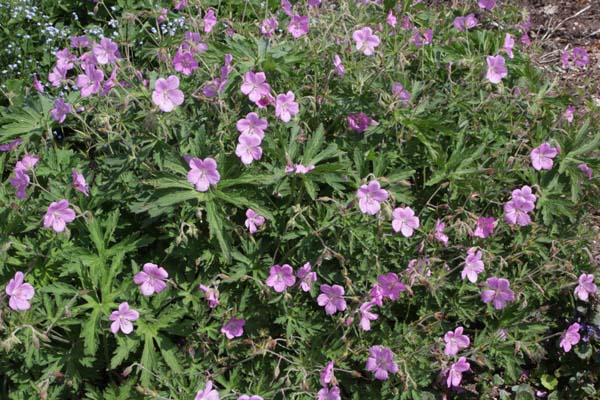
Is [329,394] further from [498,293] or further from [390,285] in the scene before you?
[498,293]

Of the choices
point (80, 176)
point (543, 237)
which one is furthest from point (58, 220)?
point (543, 237)

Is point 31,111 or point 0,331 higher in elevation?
point 31,111

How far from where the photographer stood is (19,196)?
10.1 feet

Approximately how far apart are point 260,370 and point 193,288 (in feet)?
1.61

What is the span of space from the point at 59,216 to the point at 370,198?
1303mm

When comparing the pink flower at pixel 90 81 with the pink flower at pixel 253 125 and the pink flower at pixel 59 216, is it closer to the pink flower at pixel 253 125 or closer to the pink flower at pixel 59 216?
the pink flower at pixel 59 216

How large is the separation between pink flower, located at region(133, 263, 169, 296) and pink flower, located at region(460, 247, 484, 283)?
132 centimetres

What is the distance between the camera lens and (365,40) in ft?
10.9

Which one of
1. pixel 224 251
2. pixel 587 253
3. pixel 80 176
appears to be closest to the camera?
pixel 224 251

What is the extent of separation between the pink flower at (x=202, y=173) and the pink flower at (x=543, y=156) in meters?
1.53

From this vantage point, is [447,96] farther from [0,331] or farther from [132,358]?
[0,331]

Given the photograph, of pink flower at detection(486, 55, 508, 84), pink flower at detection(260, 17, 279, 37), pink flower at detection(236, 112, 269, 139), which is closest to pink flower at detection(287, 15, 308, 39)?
pink flower at detection(260, 17, 279, 37)

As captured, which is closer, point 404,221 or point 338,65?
point 404,221

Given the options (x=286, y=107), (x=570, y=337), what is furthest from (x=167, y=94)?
(x=570, y=337)
